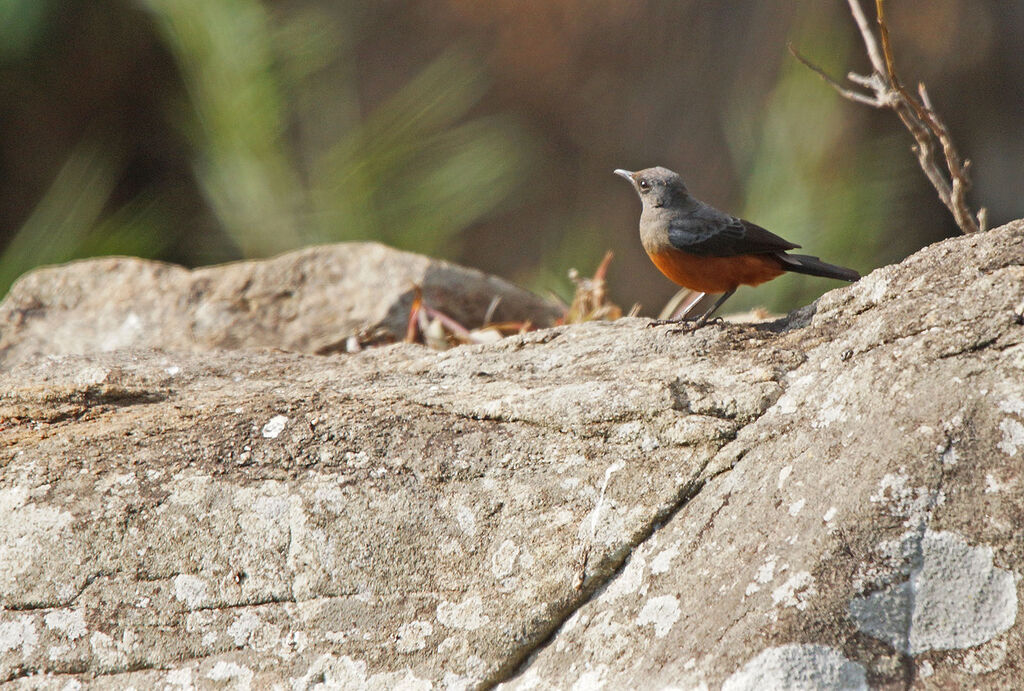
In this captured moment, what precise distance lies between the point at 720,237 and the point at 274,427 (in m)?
1.78

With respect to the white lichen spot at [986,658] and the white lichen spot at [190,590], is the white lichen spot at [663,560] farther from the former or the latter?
the white lichen spot at [190,590]

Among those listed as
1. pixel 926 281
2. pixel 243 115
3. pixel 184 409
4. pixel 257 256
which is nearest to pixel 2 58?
pixel 243 115

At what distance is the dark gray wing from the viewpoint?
3.43 metres

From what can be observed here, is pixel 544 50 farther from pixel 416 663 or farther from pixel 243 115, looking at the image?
pixel 416 663

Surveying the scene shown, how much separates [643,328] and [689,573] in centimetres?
105

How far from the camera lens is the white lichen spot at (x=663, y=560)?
220 centimetres

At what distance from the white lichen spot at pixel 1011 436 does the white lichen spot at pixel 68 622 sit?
2229 millimetres

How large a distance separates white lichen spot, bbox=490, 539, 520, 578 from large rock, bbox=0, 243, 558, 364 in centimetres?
233

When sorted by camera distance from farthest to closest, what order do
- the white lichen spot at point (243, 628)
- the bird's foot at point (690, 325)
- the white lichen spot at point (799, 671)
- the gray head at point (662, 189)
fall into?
the gray head at point (662, 189), the bird's foot at point (690, 325), the white lichen spot at point (243, 628), the white lichen spot at point (799, 671)

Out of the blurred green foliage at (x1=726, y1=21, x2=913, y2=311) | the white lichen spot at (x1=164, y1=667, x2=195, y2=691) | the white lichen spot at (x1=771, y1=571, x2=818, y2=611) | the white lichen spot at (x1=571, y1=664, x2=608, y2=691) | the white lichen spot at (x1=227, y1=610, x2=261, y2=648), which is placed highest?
the blurred green foliage at (x1=726, y1=21, x2=913, y2=311)

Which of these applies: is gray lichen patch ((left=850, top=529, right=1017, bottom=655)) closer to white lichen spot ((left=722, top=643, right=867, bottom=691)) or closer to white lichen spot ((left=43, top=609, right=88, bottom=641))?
white lichen spot ((left=722, top=643, right=867, bottom=691))

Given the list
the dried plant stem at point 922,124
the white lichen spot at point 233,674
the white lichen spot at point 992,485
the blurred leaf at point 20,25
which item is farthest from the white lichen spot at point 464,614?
the blurred leaf at point 20,25

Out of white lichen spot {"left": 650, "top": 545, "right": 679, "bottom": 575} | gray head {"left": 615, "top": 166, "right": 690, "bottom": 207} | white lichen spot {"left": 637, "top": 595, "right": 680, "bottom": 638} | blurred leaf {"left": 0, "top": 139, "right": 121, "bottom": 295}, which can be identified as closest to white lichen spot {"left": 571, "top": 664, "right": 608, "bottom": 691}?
white lichen spot {"left": 637, "top": 595, "right": 680, "bottom": 638}

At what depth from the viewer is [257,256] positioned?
8156 millimetres
